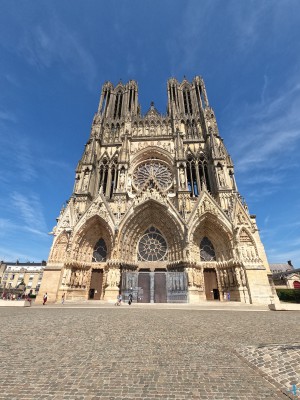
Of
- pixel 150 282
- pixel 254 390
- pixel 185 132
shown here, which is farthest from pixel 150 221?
pixel 254 390

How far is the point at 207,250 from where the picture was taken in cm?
1880

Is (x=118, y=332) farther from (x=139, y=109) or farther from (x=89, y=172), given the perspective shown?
(x=139, y=109)

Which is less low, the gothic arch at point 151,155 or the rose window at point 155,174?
the gothic arch at point 151,155

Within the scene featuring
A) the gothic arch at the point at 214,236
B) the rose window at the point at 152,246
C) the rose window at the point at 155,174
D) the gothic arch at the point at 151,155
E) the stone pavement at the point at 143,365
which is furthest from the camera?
the gothic arch at the point at 151,155

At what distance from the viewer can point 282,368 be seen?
10.6ft

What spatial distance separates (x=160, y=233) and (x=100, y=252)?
6.21 metres

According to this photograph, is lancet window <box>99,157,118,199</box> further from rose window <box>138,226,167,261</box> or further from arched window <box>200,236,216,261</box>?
arched window <box>200,236,216,261</box>

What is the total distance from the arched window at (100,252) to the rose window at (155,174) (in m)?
8.01

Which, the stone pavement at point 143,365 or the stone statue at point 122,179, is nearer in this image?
the stone pavement at point 143,365

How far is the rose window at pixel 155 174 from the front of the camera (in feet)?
78.9

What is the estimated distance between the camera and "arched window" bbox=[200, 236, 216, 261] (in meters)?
18.5

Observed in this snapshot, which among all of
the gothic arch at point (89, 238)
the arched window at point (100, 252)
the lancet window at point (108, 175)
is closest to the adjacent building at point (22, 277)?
the lancet window at point (108, 175)

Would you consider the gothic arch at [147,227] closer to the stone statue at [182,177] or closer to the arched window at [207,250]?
the arched window at [207,250]

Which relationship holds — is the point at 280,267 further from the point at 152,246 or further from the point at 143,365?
the point at 143,365
